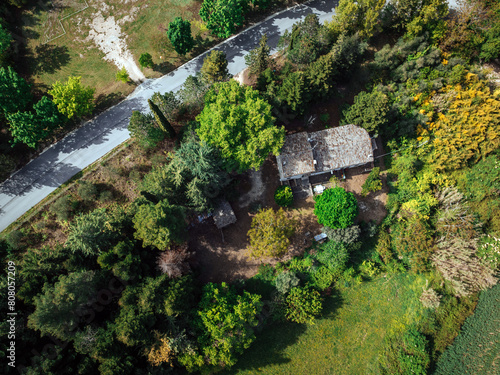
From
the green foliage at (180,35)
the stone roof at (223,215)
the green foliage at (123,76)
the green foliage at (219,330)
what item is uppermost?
the green foliage at (180,35)

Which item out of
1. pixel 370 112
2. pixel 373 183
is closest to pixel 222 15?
pixel 370 112

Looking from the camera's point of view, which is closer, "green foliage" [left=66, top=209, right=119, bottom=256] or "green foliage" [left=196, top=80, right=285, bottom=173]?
"green foliage" [left=66, top=209, right=119, bottom=256]

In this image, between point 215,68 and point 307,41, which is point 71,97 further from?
point 307,41

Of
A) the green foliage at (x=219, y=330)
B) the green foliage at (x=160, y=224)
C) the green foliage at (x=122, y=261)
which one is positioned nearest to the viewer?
the green foliage at (x=160, y=224)

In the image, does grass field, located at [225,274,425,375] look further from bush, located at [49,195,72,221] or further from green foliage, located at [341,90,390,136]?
bush, located at [49,195,72,221]

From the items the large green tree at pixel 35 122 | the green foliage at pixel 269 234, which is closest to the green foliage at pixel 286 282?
the green foliage at pixel 269 234

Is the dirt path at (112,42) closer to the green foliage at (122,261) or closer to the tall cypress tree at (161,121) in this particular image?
the tall cypress tree at (161,121)

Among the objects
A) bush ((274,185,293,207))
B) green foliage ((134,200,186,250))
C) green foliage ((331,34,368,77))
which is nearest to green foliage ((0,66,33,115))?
green foliage ((134,200,186,250))
